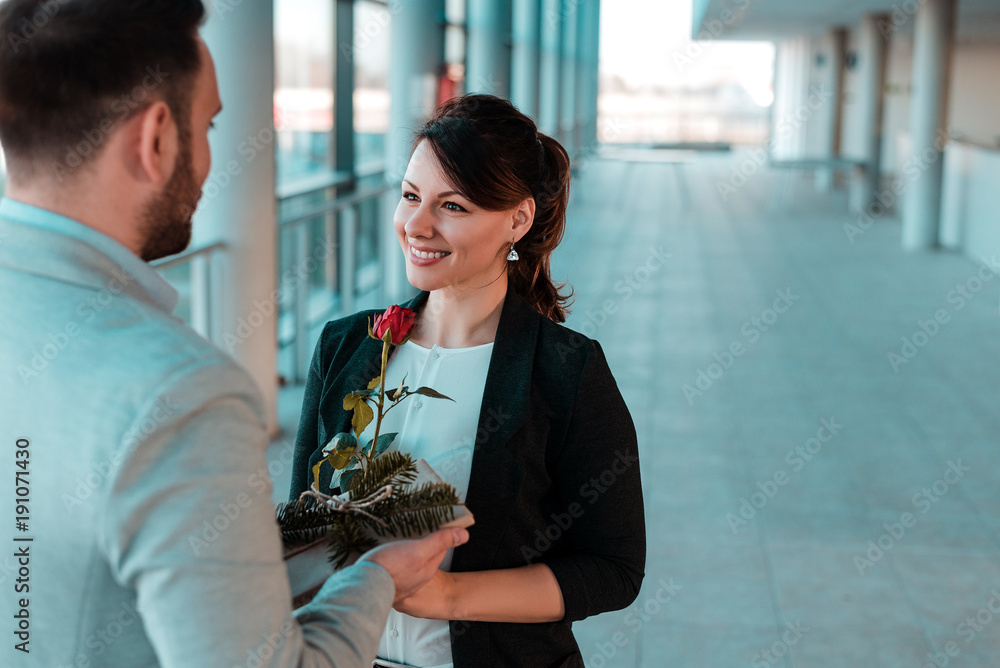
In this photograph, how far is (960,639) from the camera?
298cm

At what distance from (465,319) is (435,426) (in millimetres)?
187

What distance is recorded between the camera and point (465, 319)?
1.49m

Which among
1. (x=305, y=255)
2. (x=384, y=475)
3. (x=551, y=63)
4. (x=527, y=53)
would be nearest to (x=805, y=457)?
(x=305, y=255)

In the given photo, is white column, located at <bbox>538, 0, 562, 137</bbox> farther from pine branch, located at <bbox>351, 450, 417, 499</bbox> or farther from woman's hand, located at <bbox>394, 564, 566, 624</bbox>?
pine branch, located at <bbox>351, 450, 417, 499</bbox>

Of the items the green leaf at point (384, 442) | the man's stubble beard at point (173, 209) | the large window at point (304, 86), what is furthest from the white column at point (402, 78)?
the man's stubble beard at point (173, 209)

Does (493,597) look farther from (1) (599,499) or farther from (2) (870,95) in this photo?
(2) (870,95)

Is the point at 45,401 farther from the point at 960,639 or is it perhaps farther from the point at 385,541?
the point at 960,639

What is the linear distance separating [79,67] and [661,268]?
28.9 feet

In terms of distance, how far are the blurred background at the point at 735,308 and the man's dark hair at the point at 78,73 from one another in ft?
2.74

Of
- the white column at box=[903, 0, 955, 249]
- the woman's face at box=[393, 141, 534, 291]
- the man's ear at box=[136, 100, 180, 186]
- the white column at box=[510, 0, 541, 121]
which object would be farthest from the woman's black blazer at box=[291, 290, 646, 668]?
the white column at box=[510, 0, 541, 121]

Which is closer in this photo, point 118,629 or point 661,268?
point 118,629

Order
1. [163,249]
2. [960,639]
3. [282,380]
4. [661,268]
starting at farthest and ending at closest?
[661,268] < [282,380] < [960,639] < [163,249]

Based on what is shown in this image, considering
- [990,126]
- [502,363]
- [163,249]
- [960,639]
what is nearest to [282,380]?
[960,639]

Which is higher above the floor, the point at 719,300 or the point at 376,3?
the point at 376,3
